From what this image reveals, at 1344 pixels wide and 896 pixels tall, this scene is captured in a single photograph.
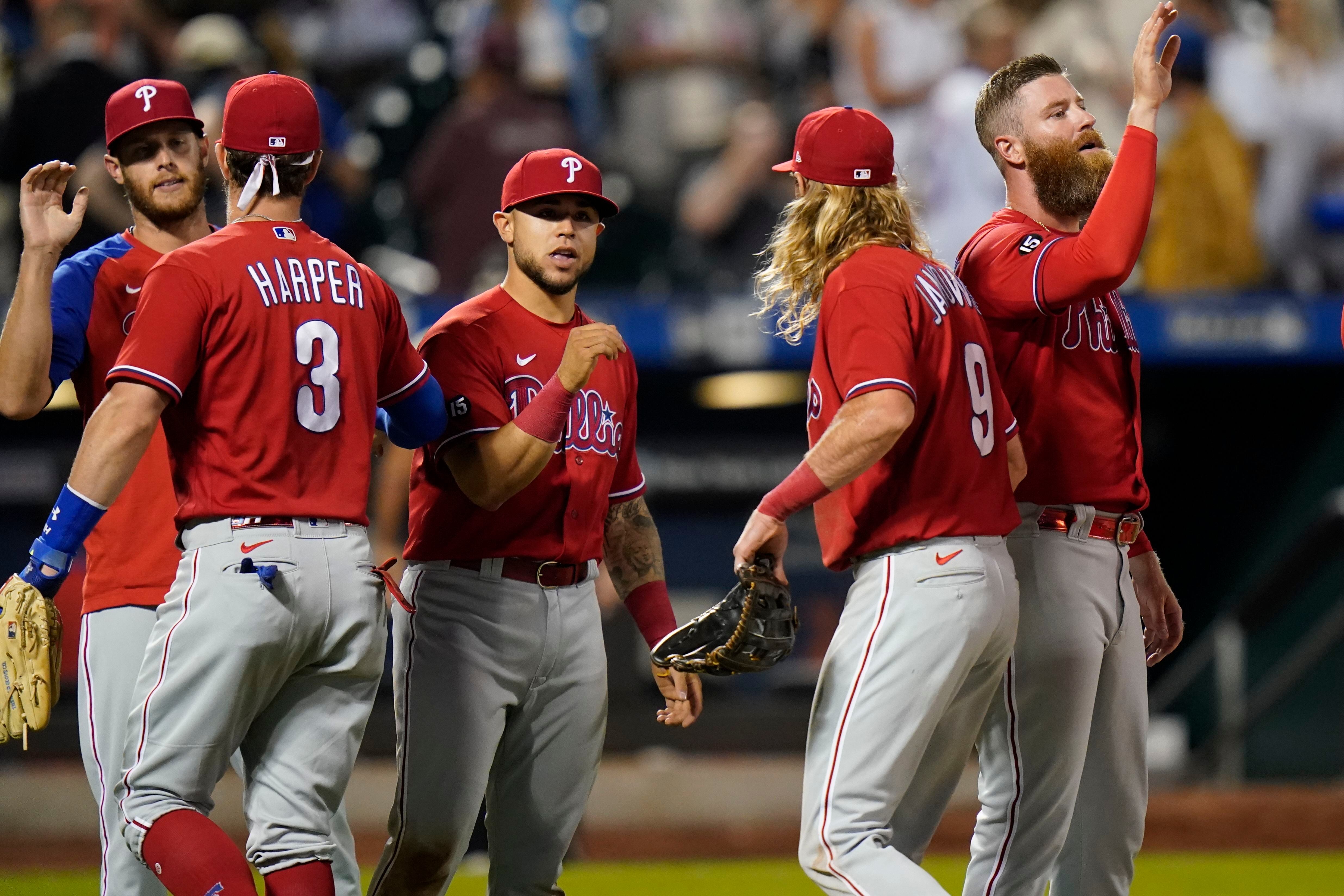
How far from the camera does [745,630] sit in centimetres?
377

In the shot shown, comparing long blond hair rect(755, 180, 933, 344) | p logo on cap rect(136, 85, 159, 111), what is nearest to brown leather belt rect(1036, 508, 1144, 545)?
long blond hair rect(755, 180, 933, 344)

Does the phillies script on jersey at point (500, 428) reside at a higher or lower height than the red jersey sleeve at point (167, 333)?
lower

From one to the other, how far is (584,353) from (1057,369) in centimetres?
119

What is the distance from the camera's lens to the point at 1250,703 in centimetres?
939

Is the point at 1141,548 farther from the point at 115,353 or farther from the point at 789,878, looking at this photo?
the point at 789,878

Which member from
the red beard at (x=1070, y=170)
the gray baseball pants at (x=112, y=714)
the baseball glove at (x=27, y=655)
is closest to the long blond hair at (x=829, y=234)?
the red beard at (x=1070, y=170)

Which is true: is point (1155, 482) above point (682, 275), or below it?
below

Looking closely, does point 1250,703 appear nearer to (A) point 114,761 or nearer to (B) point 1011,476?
(B) point 1011,476

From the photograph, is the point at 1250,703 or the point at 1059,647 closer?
the point at 1059,647

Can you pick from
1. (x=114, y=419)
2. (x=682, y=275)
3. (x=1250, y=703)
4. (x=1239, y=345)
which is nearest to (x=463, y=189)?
(x=682, y=275)

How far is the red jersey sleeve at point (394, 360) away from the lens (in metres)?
3.93

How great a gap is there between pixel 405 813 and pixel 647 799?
5080 mm

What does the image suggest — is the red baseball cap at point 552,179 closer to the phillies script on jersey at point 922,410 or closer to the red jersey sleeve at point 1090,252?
the phillies script on jersey at point 922,410

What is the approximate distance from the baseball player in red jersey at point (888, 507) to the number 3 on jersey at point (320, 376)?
96 centimetres
